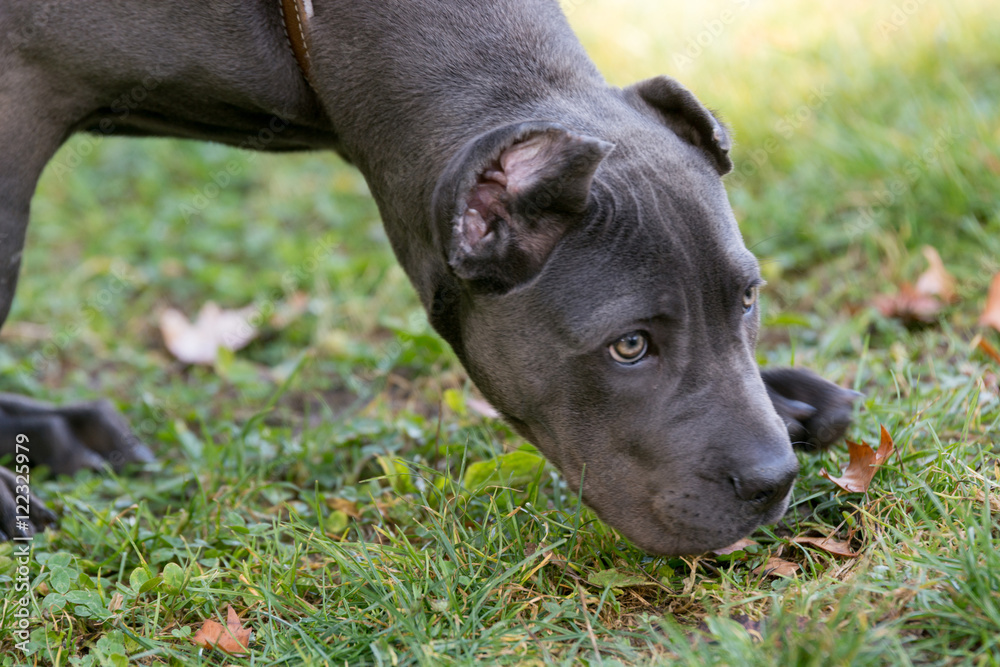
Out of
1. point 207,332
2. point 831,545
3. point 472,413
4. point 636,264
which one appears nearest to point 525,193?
point 636,264

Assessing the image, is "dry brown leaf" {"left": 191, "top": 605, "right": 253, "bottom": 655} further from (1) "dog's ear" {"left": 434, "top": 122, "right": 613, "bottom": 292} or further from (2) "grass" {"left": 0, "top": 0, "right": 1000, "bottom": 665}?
(1) "dog's ear" {"left": 434, "top": 122, "right": 613, "bottom": 292}

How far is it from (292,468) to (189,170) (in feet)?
13.1

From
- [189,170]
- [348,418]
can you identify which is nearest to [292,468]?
[348,418]

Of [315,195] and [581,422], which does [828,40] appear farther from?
[581,422]

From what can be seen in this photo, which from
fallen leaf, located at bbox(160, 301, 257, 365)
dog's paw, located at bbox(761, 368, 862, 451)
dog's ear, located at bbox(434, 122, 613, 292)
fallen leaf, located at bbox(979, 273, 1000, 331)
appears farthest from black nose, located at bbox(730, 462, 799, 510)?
fallen leaf, located at bbox(160, 301, 257, 365)

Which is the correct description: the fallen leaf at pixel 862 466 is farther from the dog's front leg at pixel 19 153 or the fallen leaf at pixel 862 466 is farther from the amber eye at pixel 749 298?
the dog's front leg at pixel 19 153

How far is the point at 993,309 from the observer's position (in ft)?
13.7

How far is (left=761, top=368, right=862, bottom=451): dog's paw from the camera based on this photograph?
130 inches

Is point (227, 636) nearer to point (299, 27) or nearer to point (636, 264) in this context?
point (636, 264)

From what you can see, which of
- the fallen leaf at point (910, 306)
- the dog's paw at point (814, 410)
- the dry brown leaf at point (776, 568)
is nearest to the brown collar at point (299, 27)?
the dog's paw at point (814, 410)

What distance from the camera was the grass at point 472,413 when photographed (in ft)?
8.73

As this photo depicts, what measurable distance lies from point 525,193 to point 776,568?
1.27 m

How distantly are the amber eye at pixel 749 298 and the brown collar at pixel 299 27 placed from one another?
160 cm

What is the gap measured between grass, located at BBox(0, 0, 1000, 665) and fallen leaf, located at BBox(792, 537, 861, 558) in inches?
1.3
